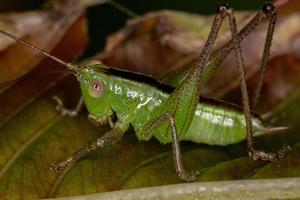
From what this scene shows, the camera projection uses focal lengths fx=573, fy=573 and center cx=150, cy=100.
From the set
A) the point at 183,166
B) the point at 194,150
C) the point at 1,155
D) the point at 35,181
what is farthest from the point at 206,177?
the point at 1,155

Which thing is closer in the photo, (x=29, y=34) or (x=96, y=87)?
(x=96, y=87)

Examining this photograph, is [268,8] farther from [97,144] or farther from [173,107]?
[97,144]

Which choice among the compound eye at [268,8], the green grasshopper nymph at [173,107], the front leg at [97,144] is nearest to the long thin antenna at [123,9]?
the green grasshopper nymph at [173,107]

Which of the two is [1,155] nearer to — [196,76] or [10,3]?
[196,76]

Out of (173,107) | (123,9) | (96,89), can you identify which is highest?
(123,9)

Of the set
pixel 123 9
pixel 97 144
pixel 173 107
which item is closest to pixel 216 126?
pixel 173 107

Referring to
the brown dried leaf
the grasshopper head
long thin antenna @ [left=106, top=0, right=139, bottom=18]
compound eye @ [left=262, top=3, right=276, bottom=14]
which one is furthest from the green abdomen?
long thin antenna @ [left=106, top=0, right=139, bottom=18]
